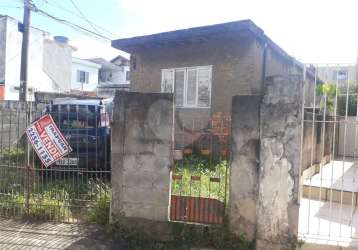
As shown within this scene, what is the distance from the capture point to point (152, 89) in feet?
36.6

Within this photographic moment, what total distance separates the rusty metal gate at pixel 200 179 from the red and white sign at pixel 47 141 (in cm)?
167

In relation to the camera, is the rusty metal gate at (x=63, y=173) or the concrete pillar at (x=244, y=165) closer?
the concrete pillar at (x=244, y=165)

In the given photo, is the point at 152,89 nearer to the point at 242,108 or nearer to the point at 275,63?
the point at 275,63

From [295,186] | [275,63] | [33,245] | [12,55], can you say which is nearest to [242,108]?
[295,186]

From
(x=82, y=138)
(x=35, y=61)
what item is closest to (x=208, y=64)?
(x=82, y=138)

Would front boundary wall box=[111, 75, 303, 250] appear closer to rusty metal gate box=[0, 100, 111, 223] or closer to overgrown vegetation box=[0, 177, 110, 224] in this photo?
overgrown vegetation box=[0, 177, 110, 224]

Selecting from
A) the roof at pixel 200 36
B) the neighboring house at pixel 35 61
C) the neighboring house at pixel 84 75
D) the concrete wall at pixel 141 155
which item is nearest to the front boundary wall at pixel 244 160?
the concrete wall at pixel 141 155

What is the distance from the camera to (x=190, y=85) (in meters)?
10.2

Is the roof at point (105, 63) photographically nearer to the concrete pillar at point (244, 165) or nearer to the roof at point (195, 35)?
the roof at point (195, 35)

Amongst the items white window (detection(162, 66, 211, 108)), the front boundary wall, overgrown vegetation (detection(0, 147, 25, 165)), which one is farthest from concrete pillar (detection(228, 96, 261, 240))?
white window (detection(162, 66, 211, 108))

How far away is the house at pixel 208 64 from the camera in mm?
9016

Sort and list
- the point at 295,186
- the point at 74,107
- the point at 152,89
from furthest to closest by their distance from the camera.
Result: the point at 152,89 → the point at 74,107 → the point at 295,186

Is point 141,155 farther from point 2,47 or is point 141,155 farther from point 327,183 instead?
point 2,47

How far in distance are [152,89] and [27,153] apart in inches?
269
